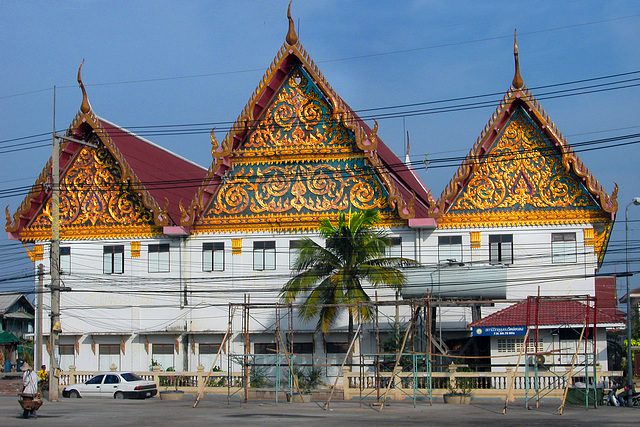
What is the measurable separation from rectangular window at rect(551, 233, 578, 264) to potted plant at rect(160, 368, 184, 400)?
692 inches

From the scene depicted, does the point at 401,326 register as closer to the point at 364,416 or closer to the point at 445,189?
the point at 445,189

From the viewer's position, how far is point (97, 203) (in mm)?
42438

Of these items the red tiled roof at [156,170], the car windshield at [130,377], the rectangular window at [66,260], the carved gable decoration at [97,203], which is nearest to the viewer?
the car windshield at [130,377]

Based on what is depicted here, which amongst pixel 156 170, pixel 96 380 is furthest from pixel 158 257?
pixel 96 380

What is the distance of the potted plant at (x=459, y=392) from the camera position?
3134 centimetres

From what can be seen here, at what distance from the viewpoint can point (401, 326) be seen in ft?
125

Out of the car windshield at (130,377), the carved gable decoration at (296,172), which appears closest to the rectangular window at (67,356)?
the car windshield at (130,377)

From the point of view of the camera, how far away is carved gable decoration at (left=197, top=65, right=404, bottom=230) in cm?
4022

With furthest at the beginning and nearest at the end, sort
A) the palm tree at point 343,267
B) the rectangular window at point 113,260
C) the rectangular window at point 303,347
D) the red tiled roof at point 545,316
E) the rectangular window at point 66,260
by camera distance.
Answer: the rectangular window at point 66,260 < the rectangular window at point 113,260 < the rectangular window at point 303,347 < the palm tree at point 343,267 < the red tiled roof at point 545,316

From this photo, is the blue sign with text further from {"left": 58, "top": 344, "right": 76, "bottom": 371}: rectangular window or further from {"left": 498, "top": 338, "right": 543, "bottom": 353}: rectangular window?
{"left": 58, "top": 344, "right": 76, "bottom": 371}: rectangular window

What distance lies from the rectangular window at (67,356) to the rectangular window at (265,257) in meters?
10.3

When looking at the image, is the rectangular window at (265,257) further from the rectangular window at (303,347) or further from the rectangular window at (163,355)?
the rectangular window at (163,355)

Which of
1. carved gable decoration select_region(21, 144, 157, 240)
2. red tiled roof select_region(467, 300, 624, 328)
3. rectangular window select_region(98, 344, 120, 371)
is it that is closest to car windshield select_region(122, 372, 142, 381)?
rectangular window select_region(98, 344, 120, 371)

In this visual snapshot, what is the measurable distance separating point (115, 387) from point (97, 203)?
10.3m
